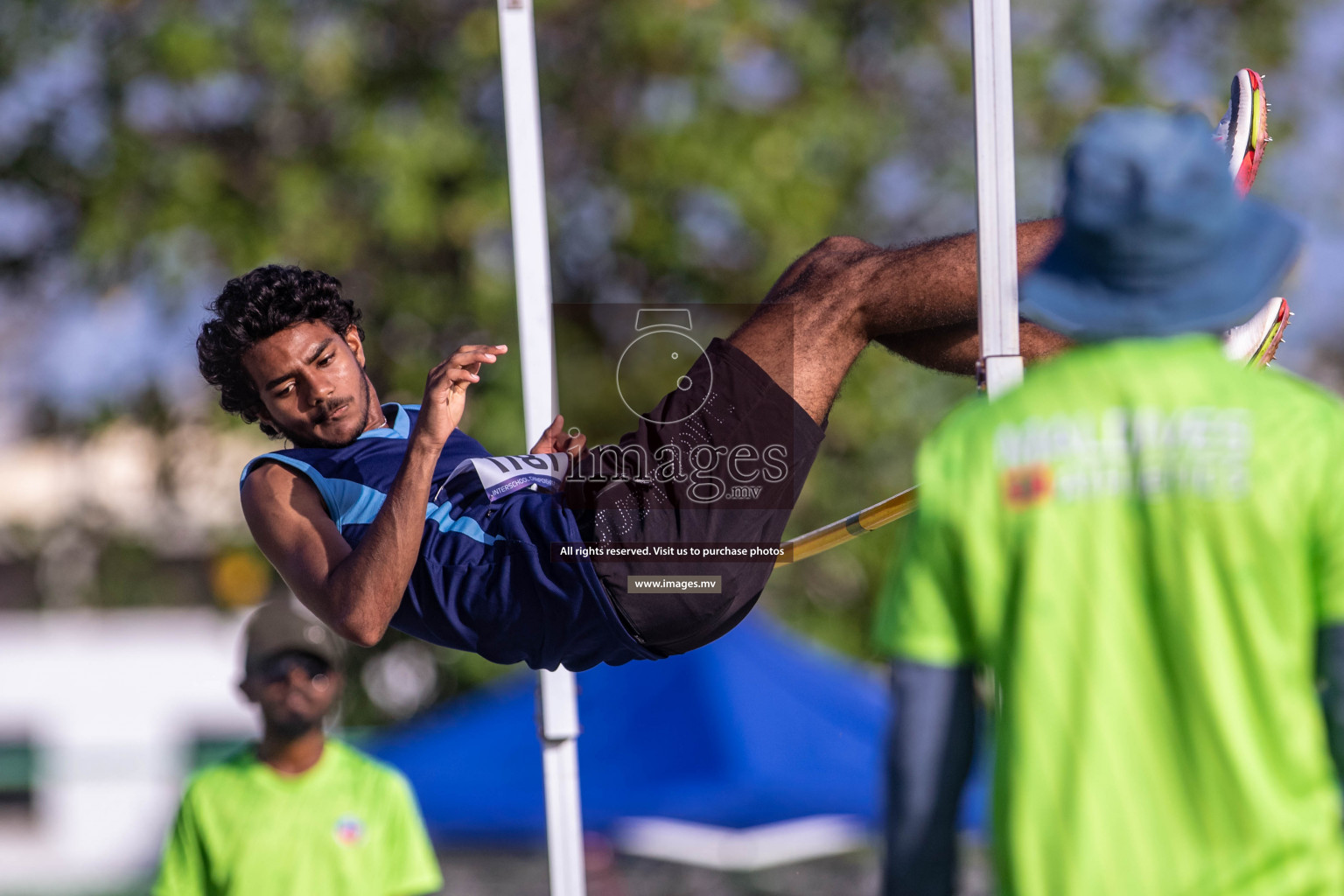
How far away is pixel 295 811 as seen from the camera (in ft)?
12.7

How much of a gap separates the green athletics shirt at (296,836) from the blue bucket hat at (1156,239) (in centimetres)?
300

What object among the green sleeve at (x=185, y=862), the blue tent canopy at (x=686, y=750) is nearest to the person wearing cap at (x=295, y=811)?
the green sleeve at (x=185, y=862)

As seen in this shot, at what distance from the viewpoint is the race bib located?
9.86ft

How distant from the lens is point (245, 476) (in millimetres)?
2953

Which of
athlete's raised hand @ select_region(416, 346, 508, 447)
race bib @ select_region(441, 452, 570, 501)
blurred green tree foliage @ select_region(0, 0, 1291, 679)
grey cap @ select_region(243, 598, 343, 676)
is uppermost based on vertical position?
blurred green tree foliage @ select_region(0, 0, 1291, 679)

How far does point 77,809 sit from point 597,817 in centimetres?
392

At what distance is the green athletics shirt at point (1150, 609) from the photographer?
1251mm

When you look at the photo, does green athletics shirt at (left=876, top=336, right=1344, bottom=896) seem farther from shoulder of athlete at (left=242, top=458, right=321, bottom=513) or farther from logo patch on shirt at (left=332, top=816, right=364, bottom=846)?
logo patch on shirt at (left=332, top=816, right=364, bottom=846)

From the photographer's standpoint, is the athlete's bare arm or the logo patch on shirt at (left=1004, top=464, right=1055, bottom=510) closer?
the logo patch on shirt at (left=1004, top=464, right=1055, bottom=510)

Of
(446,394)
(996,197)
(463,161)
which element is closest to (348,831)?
(446,394)

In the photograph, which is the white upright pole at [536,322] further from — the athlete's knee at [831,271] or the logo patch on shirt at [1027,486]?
the logo patch on shirt at [1027,486]

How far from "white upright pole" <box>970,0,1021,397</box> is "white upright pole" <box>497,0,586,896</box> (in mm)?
945

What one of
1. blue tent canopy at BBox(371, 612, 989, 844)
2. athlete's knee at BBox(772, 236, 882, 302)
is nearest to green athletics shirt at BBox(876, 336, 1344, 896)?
athlete's knee at BBox(772, 236, 882, 302)

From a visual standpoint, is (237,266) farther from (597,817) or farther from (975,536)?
(975,536)
